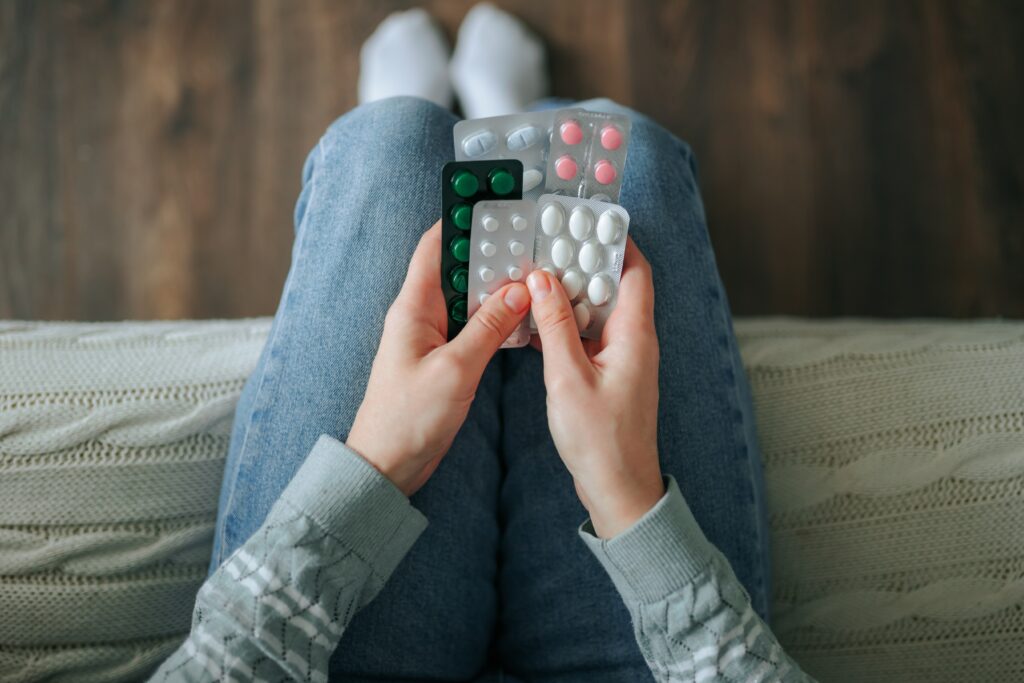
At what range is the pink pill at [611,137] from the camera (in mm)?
518

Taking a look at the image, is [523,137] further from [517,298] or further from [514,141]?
[517,298]

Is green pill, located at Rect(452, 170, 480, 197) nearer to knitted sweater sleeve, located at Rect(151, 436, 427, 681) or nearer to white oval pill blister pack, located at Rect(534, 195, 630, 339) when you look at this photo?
white oval pill blister pack, located at Rect(534, 195, 630, 339)

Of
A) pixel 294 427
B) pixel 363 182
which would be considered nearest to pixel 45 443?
pixel 294 427

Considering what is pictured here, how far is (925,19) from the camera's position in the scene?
3.23ft

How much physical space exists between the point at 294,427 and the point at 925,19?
100 centimetres

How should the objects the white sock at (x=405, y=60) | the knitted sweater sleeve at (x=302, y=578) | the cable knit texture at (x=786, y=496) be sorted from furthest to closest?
the white sock at (x=405, y=60), the cable knit texture at (x=786, y=496), the knitted sweater sleeve at (x=302, y=578)

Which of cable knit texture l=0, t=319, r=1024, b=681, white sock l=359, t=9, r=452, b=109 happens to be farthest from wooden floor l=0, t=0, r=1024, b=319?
cable knit texture l=0, t=319, r=1024, b=681

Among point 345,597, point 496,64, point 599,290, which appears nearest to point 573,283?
point 599,290

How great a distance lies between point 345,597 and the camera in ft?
1.49

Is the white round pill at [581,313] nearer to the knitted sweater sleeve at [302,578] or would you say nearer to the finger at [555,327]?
the finger at [555,327]

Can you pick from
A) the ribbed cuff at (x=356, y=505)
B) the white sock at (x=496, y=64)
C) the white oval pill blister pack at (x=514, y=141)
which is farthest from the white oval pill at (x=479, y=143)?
the white sock at (x=496, y=64)

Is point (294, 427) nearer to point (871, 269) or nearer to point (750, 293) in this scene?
point (750, 293)

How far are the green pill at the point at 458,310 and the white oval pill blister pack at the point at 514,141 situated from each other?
93 millimetres

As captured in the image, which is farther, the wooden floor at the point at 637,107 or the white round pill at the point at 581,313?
the wooden floor at the point at 637,107
